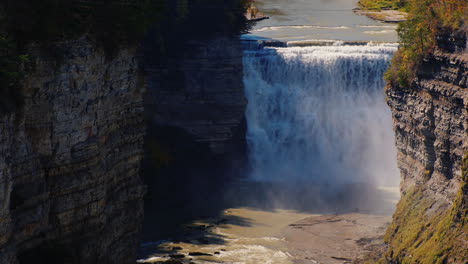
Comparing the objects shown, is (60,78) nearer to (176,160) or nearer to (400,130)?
(400,130)

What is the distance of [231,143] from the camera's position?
53.1 m

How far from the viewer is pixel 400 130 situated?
39.5 meters

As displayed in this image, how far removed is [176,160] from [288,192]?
591 centimetres

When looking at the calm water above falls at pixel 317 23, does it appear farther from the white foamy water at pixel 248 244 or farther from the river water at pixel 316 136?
the white foamy water at pixel 248 244

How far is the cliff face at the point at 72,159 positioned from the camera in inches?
989

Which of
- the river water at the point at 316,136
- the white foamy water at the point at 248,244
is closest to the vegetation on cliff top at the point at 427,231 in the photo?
the white foamy water at the point at 248,244

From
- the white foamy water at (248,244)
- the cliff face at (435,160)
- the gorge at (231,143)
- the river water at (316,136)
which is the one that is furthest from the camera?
the river water at (316,136)

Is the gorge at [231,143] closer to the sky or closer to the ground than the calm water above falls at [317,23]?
closer to the ground

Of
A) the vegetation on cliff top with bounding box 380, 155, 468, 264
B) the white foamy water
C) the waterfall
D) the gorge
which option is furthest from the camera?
the waterfall

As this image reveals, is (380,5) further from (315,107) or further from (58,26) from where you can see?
(58,26)

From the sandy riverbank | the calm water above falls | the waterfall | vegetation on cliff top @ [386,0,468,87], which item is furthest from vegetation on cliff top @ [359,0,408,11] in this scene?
vegetation on cliff top @ [386,0,468,87]

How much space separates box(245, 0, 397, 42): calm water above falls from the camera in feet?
200

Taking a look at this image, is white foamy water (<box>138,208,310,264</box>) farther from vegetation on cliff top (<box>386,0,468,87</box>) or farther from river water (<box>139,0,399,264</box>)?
vegetation on cliff top (<box>386,0,468,87</box>)

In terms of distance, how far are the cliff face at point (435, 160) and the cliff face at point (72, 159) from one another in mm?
9700
